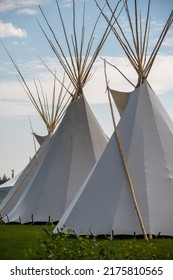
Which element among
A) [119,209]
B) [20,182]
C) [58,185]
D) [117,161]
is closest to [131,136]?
[117,161]

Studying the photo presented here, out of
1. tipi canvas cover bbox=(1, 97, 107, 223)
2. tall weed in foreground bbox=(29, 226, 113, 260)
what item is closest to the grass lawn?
tall weed in foreground bbox=(29, 226, 113, 260)

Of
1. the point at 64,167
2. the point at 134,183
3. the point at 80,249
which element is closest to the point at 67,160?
the point at 64,167

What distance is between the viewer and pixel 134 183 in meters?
10.5

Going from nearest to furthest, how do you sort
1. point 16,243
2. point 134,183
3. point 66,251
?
1. point 66,251
2. point 16,243
3. point 134,183

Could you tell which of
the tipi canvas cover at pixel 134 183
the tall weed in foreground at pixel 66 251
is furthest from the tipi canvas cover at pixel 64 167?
the tall weed in foreground at pixel 66 251

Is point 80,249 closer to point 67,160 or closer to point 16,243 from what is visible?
point 16,243

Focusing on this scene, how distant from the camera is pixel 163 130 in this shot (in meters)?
11.1

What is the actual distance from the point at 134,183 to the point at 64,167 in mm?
4187

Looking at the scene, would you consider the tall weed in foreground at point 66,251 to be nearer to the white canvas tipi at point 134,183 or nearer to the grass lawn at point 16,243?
the grass lawn at point 16,243

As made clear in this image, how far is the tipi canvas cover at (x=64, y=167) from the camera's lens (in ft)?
46.7

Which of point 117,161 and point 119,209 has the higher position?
point 117,161
